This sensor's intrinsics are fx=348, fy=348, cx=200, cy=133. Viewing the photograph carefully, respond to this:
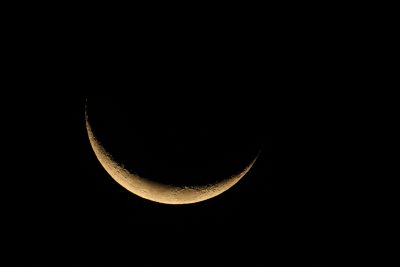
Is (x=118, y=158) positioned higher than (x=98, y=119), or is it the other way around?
(x=98, y=119)

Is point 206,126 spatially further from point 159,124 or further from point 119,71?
point 119,71

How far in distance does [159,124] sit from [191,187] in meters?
0.39

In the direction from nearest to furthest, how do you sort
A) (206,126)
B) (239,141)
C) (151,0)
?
(151,0), (206,126), (239,141)

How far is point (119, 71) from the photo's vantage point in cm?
148

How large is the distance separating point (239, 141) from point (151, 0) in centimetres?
73

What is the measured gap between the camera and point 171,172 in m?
1.60

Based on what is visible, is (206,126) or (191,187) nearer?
(206,126)

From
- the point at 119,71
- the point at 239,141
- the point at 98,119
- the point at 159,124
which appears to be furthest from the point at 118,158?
the point at 239,141

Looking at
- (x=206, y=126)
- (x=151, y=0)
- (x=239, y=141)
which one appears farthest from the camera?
(x=239, y=141)

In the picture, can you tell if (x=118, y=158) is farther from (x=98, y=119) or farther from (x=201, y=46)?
(x=201, y=46)

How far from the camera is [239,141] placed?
1.64 m

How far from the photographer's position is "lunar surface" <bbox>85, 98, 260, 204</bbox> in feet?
5.14

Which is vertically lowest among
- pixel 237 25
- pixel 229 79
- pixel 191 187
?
pixel 191 187

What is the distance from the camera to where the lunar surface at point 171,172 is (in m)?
1.57
